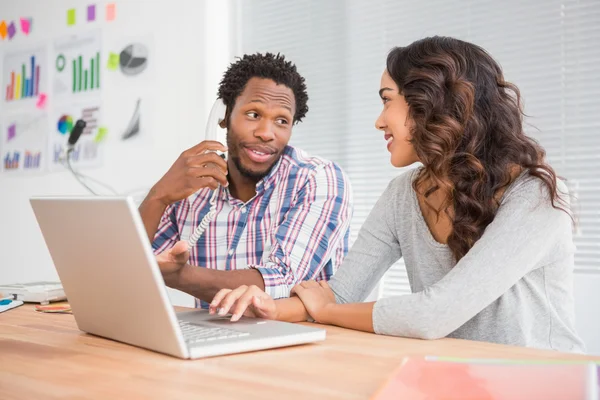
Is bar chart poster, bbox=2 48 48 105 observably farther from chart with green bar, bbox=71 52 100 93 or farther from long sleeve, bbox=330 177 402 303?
long sleeve, bbox=330 177 402 303

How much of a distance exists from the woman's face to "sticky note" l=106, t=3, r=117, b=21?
2454 mm

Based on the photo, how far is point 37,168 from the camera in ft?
12.8

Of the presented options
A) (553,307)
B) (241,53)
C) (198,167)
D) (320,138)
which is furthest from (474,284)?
(241,53)

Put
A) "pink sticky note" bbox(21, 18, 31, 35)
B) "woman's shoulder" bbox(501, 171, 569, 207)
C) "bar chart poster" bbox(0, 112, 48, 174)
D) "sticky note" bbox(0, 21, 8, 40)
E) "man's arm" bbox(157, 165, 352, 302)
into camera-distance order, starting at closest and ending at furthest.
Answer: "woman's shoulder" bbox(501, 171, 569, 207) < "man's arm" bbox(157, 165, 352, 302) < "bar chart poster" bbox(0, 112, 48, 174) < "pink sticky note" bbox(21, 18, 31, 35) < "sticky note" bbox(0, 21, 8, 40)

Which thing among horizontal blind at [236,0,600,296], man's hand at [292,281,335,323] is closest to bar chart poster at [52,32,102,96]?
horizontal blind at [236,0,600,296]

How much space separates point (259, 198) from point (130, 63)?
1792 millimetres

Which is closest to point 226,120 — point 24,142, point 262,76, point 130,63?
point 262,76

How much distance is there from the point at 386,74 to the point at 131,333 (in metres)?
0.89

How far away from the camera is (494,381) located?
2.31 ft

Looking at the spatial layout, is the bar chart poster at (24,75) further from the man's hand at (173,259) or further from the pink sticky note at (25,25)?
the man's hand at (173,259)

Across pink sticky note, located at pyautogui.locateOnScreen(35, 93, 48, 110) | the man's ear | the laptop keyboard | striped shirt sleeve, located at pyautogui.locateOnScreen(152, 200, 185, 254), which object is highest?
pink sticky note, located at pyautogui.locateOnScreen(35, 93, 48, 110)

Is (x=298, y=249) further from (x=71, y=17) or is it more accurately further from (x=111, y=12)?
(x=71, y=17)

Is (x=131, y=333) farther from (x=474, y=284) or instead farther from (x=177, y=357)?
(x=474, y=284)

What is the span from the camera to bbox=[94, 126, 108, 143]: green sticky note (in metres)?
3.65
